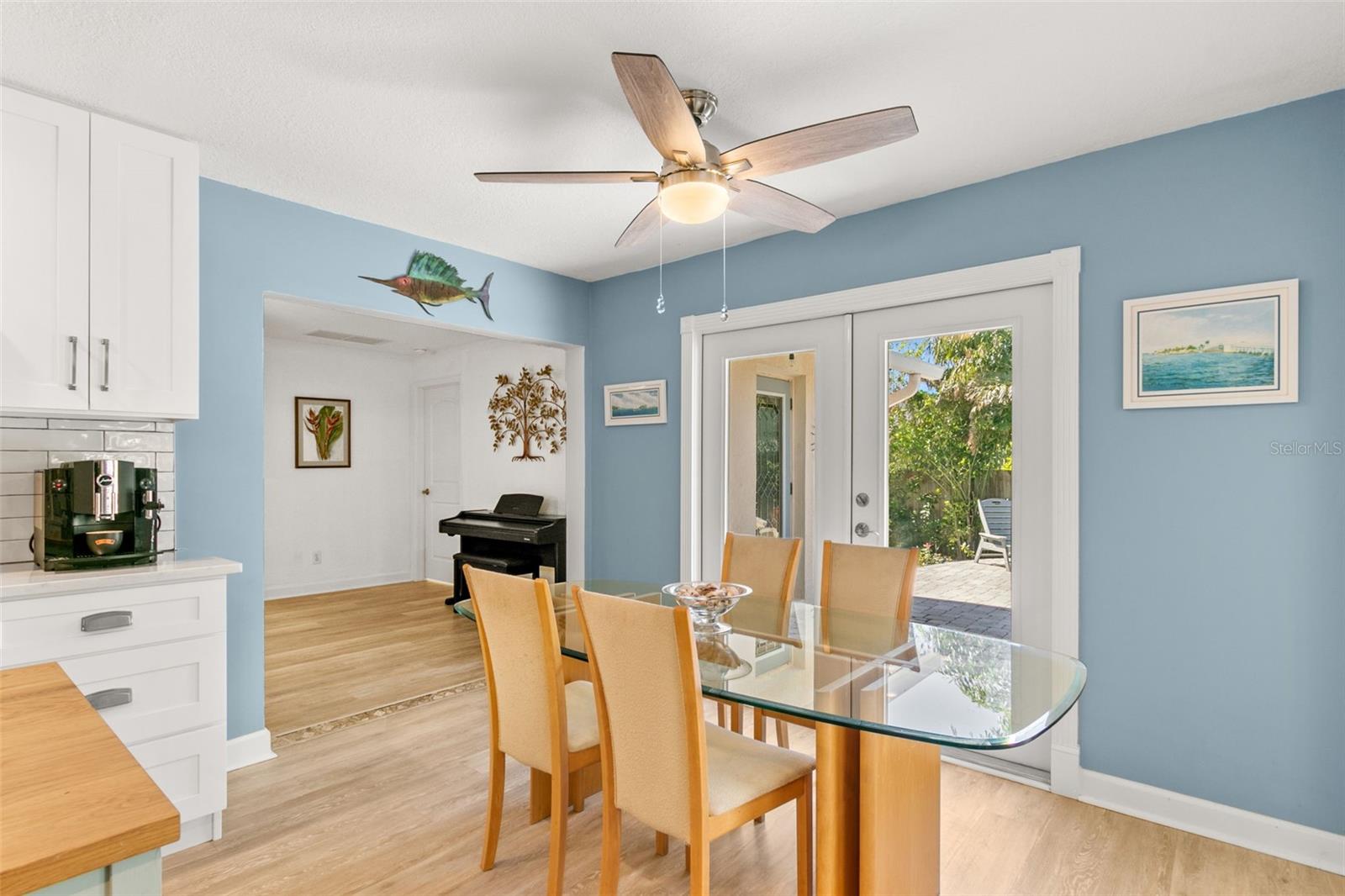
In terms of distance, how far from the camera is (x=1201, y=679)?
248 cm

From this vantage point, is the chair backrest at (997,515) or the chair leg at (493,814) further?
the chair backrest at (997,515)

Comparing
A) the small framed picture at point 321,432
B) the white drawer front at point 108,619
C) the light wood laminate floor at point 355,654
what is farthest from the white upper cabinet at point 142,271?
the small framed picture at point 321,432

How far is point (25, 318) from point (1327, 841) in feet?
15.0

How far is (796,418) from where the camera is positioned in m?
3.72

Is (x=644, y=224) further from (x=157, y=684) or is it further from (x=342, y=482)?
(x=342, y=482)

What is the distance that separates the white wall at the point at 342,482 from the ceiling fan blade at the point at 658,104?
560 cm

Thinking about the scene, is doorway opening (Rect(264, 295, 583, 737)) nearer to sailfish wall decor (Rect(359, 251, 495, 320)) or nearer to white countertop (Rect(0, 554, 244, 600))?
sailfish wall decor (Rect(359, 251, 495, 320))

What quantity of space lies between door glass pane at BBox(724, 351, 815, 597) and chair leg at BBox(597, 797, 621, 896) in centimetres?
205

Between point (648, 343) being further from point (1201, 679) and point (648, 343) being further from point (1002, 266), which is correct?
point (1201, 679)

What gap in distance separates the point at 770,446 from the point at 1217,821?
2358 mm

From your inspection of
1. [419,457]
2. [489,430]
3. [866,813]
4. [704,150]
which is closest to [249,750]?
[866,813]

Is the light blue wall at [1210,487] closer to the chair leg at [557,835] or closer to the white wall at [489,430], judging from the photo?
the chair leg at [557,835]

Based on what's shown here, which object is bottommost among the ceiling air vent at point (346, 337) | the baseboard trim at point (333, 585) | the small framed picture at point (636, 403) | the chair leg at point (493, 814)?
the baseboard trim at point (333, 585)

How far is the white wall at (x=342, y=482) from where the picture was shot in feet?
21.2
